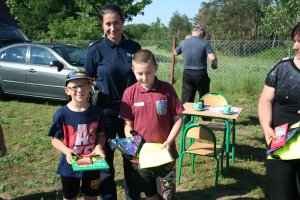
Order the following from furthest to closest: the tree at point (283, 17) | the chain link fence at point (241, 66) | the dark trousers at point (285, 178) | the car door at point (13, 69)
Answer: the tree at point (283, 17)
the chain link fence at point (241, 66)
the car door at point (13, 69)
the dark trousers at point (285, 178)

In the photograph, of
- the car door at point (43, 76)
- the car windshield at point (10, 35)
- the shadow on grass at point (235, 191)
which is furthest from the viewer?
the car windshield at point (10, 35)

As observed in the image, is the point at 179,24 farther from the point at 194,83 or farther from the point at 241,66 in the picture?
the point at 194,83

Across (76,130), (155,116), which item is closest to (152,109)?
(155,116)

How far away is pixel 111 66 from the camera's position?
296 centimetres

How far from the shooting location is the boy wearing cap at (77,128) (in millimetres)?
2688

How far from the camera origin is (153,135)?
2.73 metres

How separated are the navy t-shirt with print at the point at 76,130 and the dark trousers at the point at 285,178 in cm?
133

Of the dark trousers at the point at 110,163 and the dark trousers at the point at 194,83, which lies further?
the dark trousers at the point at 194,83

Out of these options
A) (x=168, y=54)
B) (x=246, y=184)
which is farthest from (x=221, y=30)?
(x=246, y=184)

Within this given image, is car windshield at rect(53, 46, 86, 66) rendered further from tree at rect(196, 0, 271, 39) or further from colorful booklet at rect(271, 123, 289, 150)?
tree at rect(196, 0, 271, 39)

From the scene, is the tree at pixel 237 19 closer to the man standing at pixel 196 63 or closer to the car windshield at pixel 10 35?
the car windshield at pixel 10 35

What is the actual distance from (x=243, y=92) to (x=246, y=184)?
627 centimetres

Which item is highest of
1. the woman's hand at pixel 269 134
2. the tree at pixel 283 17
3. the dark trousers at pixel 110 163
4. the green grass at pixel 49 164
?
the tree at pixel 283 17

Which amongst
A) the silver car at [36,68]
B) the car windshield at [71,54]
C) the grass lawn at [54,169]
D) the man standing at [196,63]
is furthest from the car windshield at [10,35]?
the man standing at [196,63]
